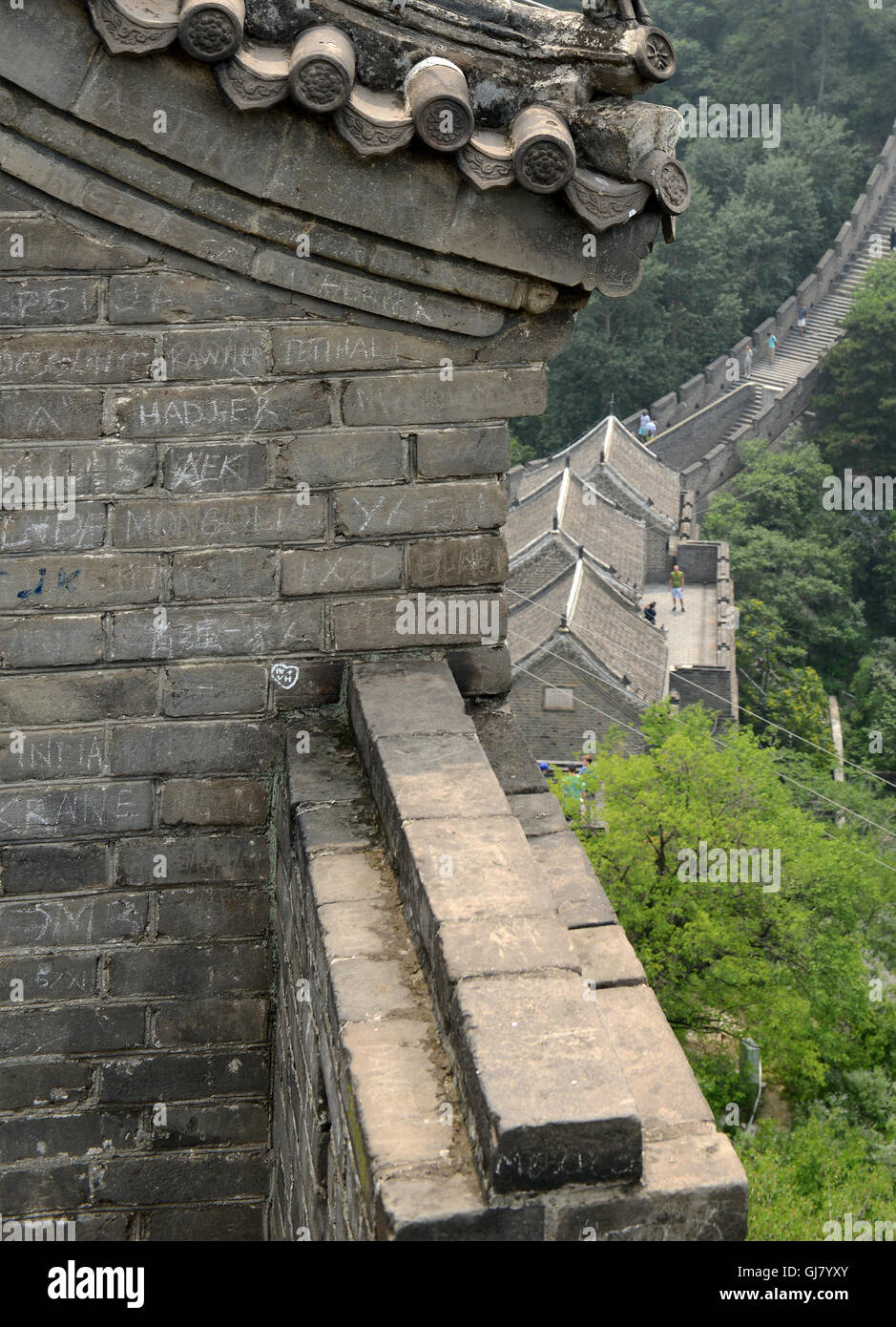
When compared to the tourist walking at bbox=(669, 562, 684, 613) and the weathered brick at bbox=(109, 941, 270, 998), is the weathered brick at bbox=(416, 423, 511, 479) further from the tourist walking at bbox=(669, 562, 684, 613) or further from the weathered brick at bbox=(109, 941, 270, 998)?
the tourist walking at bbox=(669, 562, 684, 613)

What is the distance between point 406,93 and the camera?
4859mm

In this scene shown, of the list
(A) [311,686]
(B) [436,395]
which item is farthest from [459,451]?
(A) [311,686]

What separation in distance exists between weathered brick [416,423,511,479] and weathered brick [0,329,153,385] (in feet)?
3.18

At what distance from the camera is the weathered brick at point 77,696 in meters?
5.36

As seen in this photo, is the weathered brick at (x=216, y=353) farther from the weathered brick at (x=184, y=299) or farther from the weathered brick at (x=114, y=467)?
the weathered brick at (x=114, y=467)

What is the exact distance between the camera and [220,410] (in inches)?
206

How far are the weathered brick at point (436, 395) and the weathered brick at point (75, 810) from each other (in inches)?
59.9

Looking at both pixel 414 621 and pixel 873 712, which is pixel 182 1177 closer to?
pixel 414 621

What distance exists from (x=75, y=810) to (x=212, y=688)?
645mm

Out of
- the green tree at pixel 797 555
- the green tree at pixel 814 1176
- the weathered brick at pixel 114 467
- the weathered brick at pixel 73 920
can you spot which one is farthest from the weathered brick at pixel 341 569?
the green tree at pixel 797 555

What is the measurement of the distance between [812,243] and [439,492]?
5939 cm
